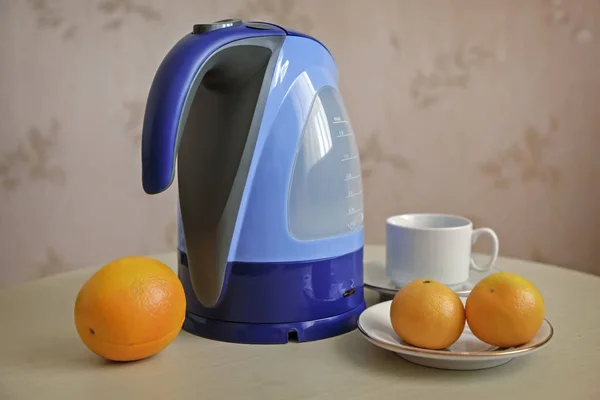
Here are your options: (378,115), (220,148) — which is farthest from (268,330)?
(378,115)

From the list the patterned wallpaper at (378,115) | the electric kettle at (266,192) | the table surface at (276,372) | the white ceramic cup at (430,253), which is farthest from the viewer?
the patterned wallpaper at (378,115)

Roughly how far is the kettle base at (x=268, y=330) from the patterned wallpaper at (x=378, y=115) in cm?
72

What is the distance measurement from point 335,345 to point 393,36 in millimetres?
926

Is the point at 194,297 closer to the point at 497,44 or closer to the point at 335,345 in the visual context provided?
the point at 335,345

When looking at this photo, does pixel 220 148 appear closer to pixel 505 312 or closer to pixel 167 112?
pixel 167 112

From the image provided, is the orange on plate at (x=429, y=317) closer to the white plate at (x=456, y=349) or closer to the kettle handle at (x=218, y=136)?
the white plate at (x=456, y=349)

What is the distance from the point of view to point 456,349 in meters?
0.61

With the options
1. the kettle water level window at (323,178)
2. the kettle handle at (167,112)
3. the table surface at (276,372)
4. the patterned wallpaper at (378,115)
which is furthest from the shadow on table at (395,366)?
the patterned wallpaper at (378,115)

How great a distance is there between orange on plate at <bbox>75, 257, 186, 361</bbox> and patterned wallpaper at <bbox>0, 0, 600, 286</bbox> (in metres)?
0.77

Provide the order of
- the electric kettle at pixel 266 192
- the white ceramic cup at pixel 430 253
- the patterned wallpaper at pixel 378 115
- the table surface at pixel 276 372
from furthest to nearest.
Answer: the patterned wallpaper at pixel 378 115
the white ceramic cup at pixel 430 253
the electric kettle at pixel 266 192
the table surface at pixel 276 372

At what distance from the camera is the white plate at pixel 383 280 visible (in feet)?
2.52

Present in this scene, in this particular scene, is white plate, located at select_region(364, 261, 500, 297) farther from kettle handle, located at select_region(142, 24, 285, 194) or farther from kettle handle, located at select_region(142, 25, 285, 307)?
kettle handle, located at select_region(142, 24, 285, 194)

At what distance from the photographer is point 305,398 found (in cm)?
53

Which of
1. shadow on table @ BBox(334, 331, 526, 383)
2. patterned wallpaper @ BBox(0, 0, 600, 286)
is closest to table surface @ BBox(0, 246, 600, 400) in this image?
shadow on table @ BBox(334, 331, 526, 383)
